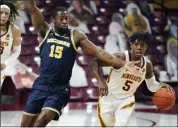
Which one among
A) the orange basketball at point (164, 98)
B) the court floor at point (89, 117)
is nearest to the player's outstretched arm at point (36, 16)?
the orange basketball at point (164, 98)

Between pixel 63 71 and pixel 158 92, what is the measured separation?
1.27 meters

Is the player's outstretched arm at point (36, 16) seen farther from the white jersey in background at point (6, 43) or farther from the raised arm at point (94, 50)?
the white jersey in background at point (6, 43)

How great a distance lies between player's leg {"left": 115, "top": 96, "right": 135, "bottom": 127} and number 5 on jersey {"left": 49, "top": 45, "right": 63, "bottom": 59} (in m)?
0.98

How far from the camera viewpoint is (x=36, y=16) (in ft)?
14.8

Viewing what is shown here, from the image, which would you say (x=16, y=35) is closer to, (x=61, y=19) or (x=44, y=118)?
(x=61, y=19)

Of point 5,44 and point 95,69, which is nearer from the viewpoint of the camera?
point 95,69

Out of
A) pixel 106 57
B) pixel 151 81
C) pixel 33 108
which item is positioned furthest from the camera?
pixel 151 81

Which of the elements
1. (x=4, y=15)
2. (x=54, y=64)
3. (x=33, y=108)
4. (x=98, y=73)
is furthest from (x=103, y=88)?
(x=4, y=15)

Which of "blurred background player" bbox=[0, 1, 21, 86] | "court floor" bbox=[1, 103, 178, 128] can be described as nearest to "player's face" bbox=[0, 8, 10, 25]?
"blurred background player" bbox=[0, 1, 21, 86]

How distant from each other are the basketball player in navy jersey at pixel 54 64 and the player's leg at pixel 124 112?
0.69 meters

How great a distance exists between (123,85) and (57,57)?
971 millimetres

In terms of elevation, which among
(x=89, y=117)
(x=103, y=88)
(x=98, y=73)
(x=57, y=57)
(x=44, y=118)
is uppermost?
(x=57, y=57)

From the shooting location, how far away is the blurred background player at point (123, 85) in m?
4.82

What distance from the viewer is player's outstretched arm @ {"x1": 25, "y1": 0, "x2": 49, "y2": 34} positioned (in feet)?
14.7
